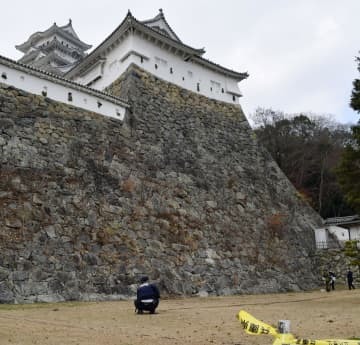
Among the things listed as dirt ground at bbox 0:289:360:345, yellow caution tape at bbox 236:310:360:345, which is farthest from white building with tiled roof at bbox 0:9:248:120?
yellow caution tape at bbox 236:310:360:345

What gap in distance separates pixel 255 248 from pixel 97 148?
25.2ft

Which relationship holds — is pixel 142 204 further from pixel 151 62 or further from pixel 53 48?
pixel 53 48

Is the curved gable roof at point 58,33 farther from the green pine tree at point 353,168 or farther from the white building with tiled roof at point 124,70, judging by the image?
the green pine tree at point 353,168

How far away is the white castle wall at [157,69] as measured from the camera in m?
19.3

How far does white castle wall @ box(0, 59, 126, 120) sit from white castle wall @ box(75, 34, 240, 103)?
3314 mm

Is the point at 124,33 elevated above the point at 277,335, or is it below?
above

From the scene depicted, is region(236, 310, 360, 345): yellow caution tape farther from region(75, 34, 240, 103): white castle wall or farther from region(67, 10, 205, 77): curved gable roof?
region(67, 10, 205, 77): curved gable roof

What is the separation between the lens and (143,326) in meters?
7.14

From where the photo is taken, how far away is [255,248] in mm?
17688

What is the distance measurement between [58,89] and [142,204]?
5015 mm

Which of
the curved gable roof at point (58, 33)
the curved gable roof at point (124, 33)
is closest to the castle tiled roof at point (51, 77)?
the curved gable roof at point (124, 33)

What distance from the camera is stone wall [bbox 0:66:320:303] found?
1177 cm

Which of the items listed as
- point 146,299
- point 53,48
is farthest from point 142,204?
point 53,48

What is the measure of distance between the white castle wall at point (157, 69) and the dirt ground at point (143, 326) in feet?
40.7
